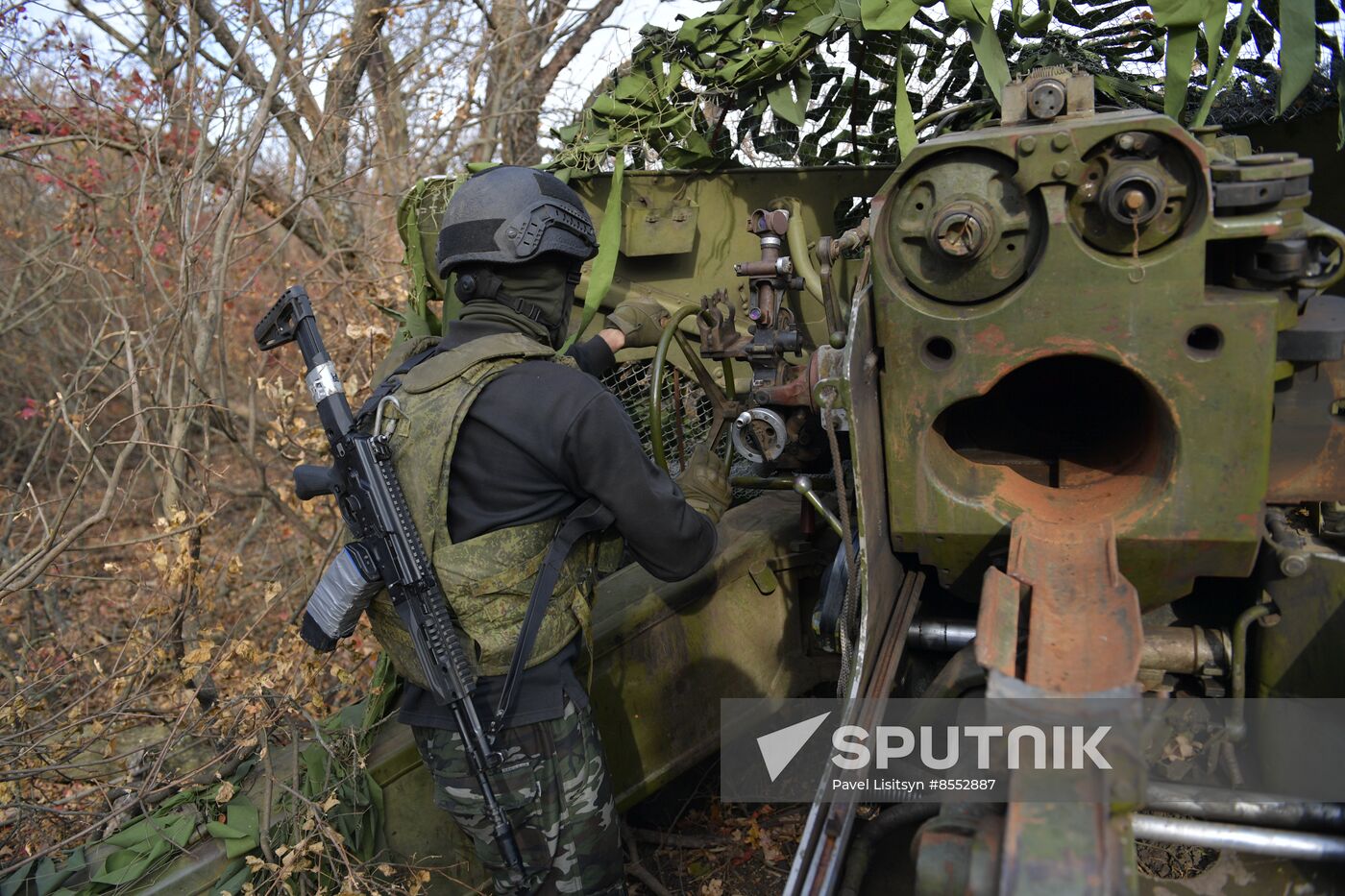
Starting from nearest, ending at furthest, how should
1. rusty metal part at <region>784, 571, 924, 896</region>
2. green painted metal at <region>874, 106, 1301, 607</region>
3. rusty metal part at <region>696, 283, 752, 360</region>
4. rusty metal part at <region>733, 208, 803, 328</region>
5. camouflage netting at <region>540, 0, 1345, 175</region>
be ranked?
rusty metal part at <region>784, 571, 924, 896</region>
green painted metal at <region>874, 106, 1301, 607</region>
camouflage netting at <region>540, 0, 1345, 175</region>
rusty metal part at <region>733, 208, 803, 328</region>
rusty metal part at <region>696, 283, 752, 360</region>

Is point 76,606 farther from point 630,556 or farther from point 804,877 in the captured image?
point 804,877

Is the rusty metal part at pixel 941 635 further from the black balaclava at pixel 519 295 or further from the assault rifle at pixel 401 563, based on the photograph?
the black balaclava at pixel 519 295

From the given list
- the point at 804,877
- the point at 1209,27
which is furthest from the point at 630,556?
the point at 1209,27

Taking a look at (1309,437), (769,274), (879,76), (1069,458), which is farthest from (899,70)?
(1309,437)

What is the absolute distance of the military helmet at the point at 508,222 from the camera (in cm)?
290

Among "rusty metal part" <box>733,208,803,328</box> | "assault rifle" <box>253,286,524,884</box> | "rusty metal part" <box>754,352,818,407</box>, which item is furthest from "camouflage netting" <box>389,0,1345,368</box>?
"assault rifle" <box>253,286,524,884</box>

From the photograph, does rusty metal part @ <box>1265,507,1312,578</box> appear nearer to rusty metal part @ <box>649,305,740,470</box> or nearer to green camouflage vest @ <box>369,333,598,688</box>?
rusty metal part @ <box>649,305,740,470</box>

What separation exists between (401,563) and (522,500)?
35cm

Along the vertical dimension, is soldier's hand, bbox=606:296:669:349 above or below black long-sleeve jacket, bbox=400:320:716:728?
above

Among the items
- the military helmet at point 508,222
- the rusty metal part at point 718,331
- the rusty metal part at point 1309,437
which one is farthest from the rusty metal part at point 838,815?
the military helmet at point 508,222

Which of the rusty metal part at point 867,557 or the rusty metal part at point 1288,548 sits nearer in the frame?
the rusty metal part at point 867,557

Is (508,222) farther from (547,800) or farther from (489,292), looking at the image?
(547,800)

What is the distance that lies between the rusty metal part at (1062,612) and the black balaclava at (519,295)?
139 centimetres

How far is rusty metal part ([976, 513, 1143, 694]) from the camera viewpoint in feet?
6.54
